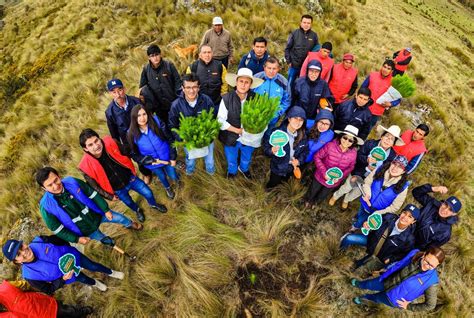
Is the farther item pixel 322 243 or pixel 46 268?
pixel 322 243

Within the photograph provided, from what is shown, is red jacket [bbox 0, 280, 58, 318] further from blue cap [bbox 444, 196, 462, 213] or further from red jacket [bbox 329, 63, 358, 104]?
red jacket [bbox 329, 63, 358, 104]

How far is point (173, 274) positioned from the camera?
4176 millimetres

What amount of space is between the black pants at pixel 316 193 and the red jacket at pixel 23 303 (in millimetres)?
4426

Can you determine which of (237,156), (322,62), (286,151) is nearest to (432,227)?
(286,151)

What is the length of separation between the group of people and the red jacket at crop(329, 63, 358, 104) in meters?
0.02

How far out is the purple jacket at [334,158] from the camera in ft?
13.5

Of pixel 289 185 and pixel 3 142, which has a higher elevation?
pixel 289 185

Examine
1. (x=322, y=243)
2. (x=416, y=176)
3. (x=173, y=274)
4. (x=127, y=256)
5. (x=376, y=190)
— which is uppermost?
(x=376, y=190)

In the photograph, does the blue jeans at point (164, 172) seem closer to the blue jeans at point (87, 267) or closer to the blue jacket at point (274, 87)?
the blue jeans at point (87, 267)

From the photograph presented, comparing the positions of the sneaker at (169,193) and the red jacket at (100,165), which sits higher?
the red jacket at (100,165)

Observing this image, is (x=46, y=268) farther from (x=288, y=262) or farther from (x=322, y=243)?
(x=322, y=243)

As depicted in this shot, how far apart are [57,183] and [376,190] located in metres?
4.74

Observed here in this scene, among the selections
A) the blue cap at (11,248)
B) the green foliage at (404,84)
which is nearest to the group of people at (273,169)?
the blue cap at (11,248)

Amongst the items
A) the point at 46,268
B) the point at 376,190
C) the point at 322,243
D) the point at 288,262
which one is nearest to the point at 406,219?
the point at 376,190
